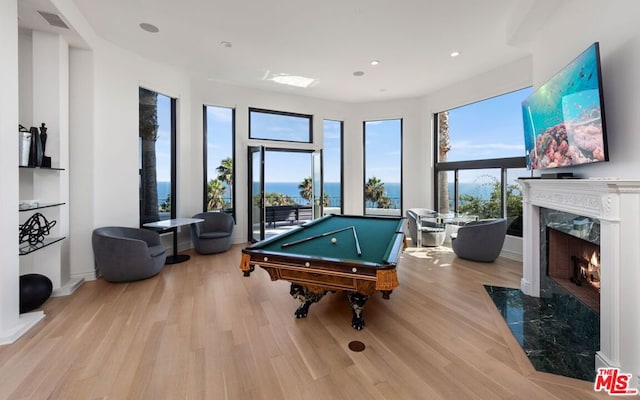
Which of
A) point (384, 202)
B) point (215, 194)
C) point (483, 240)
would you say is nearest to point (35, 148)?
point (215, 194)

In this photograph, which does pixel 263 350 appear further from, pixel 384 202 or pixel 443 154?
pixel 443 154

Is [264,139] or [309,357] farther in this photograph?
[264,139]

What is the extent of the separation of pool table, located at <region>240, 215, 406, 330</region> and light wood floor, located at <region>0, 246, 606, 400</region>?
325 mm

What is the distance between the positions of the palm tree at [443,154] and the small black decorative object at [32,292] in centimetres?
Answer: 704

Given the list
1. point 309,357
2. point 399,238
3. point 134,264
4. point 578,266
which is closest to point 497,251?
point 578,266

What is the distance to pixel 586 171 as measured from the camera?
101 inches

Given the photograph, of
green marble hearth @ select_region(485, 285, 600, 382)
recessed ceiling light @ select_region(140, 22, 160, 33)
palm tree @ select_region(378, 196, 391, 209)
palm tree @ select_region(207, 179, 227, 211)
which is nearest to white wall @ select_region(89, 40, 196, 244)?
recessed ceiling light @ select_region(140, 22, 160, 33)

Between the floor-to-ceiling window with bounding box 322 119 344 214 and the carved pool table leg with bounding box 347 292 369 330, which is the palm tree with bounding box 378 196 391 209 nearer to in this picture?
the floor-to-ceiling window with bounding box 322 119 344 214

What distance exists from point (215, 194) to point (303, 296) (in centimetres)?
412

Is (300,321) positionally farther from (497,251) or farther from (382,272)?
(497,251)

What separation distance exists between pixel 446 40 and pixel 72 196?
584cm

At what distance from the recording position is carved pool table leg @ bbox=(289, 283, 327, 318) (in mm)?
2781

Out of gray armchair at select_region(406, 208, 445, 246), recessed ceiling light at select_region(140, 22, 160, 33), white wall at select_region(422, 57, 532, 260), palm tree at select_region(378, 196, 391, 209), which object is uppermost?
recessed ceiling light at select_region(140, 22, 160, 33)

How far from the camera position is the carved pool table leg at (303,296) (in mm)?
2781
